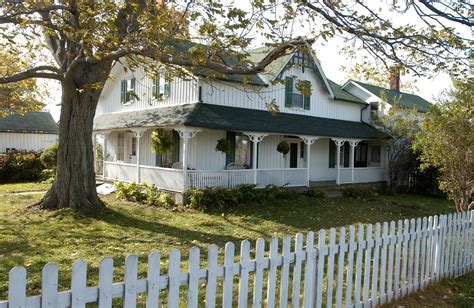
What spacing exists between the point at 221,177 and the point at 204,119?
8.03ft

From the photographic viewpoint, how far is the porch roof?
52.4ft

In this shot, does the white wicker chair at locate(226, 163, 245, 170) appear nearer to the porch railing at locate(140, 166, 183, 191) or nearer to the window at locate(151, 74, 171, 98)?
the porch railing at locate(140, 166, 183, 191)

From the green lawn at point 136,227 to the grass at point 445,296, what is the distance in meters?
4.19

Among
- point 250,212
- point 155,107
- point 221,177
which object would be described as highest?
point 155,107

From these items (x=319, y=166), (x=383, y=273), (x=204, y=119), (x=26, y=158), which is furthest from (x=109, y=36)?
(x=26, y=158)

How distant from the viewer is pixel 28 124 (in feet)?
115

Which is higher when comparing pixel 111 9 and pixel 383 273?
pixel 111 9

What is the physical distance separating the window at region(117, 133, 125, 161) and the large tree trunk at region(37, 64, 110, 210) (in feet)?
32.4

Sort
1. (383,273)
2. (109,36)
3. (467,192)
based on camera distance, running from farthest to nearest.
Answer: (467,192) < (109,36) < (383,273)

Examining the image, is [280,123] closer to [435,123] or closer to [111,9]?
[435,123]

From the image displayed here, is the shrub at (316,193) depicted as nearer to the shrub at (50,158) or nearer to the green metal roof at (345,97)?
the green metal roof at (345,97)

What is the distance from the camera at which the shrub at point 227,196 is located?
1444 cm

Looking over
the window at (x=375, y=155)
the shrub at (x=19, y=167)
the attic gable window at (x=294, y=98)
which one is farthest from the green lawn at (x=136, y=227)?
the window at (x=375, y=155)

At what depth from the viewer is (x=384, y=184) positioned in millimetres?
23625
